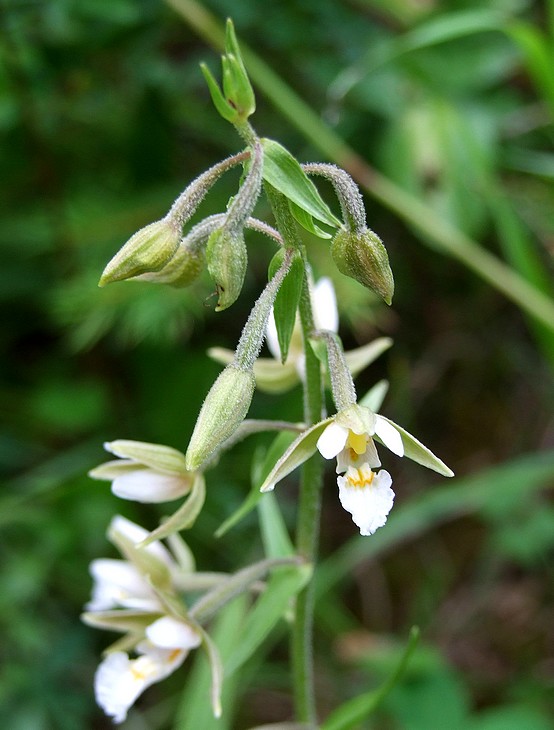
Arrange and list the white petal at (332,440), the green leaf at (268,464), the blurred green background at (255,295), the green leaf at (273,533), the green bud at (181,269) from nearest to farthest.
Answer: the white petal at (332,440) → the green bud at (181,269) → the green leaf at (268,464) → the green leaf at (273,533) → the blurred green background at (255,295)

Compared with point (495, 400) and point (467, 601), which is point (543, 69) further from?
point (467, 601)

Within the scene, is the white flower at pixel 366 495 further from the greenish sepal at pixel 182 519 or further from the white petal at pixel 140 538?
the white petal at pixel 140 538

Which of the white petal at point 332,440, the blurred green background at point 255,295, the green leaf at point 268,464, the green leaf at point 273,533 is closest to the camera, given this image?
the white petal at point 332,440

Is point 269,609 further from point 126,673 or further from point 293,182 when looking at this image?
point 293,182

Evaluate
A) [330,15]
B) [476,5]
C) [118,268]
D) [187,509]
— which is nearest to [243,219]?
[118,268]

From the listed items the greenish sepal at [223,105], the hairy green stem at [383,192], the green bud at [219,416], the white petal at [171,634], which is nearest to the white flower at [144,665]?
the white petal at [171,634]

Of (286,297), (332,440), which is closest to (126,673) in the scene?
(332,440)
